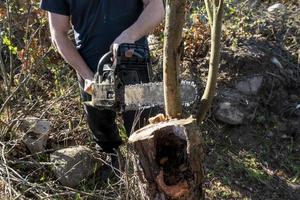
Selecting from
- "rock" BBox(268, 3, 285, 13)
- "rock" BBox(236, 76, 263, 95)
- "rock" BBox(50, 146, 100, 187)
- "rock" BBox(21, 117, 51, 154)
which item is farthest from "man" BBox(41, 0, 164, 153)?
"rock" BBox(268, 3, 285, 13)

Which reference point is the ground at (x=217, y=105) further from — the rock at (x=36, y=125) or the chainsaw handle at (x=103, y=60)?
the chainsaw handle at (x=103, y=60)

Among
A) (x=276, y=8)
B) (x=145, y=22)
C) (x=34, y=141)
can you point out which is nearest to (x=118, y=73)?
(x=145, y=22)

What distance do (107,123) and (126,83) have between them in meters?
0.76

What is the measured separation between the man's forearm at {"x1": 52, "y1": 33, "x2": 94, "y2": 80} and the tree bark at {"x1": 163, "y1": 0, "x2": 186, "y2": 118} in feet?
2.99

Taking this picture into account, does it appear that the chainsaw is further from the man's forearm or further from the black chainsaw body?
the man's forearm

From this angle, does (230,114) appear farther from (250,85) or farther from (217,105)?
(250,85)

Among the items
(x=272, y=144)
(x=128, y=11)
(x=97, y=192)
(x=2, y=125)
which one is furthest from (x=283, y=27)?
(x=2, y=125)

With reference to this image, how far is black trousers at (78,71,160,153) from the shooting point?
2758 millimetres

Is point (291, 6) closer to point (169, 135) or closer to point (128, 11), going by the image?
point (128, 11)

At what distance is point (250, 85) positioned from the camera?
3.69 m

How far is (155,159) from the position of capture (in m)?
1.81

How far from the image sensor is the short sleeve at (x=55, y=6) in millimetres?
2652

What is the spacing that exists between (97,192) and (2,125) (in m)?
0.93

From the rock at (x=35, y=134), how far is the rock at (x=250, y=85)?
151 cm
